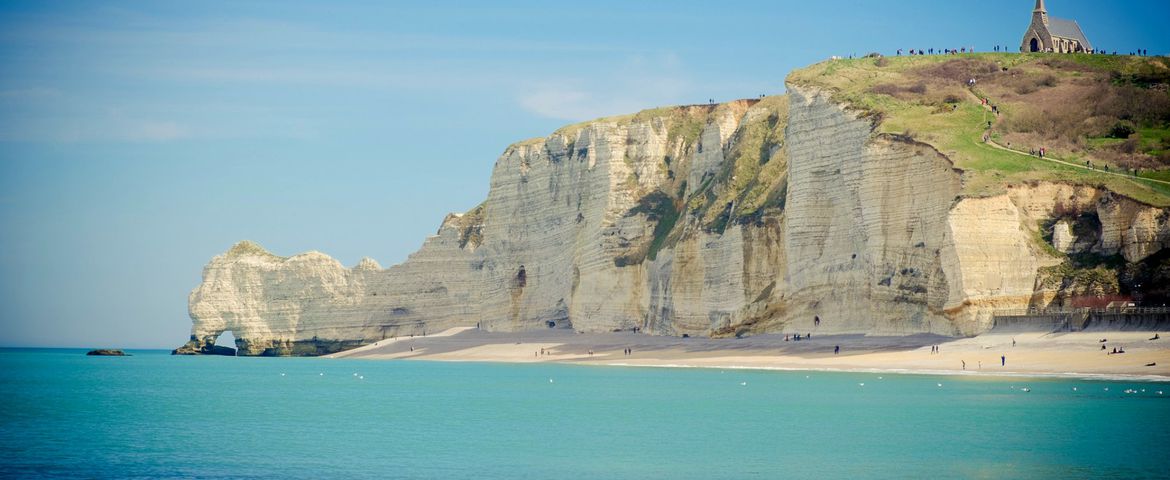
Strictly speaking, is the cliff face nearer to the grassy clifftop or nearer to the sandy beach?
the grassy clifftop

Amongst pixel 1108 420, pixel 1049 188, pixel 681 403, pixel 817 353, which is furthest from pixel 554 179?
pixel 1108 420

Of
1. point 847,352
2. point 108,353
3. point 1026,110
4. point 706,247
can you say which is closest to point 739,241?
point 706,247

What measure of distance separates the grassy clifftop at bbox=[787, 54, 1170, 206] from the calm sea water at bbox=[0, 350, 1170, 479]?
44.1 feet

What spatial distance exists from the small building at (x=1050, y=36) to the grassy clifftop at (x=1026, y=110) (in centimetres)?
669

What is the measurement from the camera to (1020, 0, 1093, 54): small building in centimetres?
8231

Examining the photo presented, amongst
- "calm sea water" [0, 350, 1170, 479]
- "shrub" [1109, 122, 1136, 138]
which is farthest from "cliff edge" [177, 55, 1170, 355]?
"calm sea water" [0, 350, 1170, 479]

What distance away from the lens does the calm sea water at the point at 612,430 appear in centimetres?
2647

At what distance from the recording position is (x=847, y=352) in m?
57.5

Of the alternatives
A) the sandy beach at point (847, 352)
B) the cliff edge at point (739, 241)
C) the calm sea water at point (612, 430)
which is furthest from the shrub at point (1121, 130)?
the calm sea water at point (612, 430)

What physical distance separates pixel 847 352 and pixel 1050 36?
117 ft

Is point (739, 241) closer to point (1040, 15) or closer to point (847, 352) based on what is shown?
point (847, 352)

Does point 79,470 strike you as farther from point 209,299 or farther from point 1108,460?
point 209,299

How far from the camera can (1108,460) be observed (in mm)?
25781

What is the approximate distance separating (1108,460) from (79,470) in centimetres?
2110
